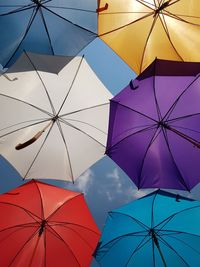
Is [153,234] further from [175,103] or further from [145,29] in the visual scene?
[145,29]

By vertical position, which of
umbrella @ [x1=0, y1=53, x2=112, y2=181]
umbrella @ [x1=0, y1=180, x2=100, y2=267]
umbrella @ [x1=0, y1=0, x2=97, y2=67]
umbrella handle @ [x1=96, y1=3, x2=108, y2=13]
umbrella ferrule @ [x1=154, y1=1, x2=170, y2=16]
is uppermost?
umbrella ferrule @ [x1=154, y1=1, x2=170, y2=16]

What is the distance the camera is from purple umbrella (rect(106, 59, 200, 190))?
586 cm

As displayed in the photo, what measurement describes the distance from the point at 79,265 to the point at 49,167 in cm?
232

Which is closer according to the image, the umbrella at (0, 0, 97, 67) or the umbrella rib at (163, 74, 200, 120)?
the umbrella rib at (163, 74, 200, 120)

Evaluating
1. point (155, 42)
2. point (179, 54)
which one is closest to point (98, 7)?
point (155, 42)

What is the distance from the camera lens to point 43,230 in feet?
21.9

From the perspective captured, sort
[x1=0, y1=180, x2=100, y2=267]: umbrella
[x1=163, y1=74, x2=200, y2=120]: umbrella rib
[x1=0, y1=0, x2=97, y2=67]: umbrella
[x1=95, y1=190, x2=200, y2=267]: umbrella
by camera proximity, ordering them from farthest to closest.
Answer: [x1=0, y1=0, x2=97, y2=67]: umbrella
[x1=0, y1=180, x2=100, y2=267]: umbrella
[x1=95, y1=190, x2=200, y2=267]: umbrella
[x1=163, y1=74, x2=200, y2=120]: umbrella rib

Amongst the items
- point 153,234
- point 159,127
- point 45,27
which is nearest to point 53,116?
point 45,27

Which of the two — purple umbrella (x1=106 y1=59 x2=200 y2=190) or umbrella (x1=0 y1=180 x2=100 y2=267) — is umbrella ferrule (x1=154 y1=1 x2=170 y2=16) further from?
umbrella (x1=0 y1=180 x2=100 y2=267)

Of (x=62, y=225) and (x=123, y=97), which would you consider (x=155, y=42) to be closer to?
(x=123, y=97)

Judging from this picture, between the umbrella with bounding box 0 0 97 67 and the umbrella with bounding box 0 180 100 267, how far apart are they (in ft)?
9.73

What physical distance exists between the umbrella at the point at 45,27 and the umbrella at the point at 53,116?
1.32 ft

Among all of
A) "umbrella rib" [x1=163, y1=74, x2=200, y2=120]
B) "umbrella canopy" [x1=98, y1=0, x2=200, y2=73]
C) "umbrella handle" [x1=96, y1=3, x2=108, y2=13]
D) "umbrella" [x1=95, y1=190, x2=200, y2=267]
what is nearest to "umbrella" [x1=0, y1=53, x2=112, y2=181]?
"umbrella canopy" [x1=98, y1=0, x2=200, y2=73]

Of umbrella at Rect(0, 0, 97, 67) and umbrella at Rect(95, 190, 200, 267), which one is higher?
umbrella at Rect(0, 0, 97, 67)
